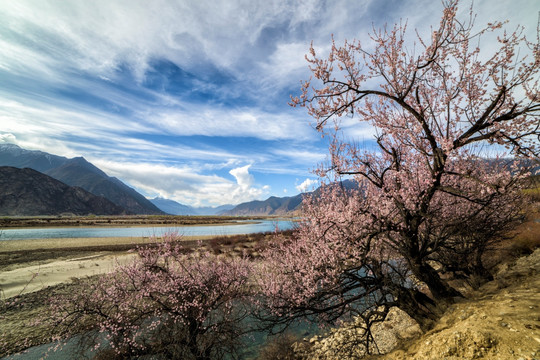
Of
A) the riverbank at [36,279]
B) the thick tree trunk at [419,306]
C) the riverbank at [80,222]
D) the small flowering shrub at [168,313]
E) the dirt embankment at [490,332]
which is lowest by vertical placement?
the riverbank at [80,222]

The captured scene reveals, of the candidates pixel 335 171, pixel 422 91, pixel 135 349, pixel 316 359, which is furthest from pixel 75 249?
pixel 422 91


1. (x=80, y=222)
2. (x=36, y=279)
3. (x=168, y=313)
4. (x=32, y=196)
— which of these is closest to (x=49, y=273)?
(x=36, y=279)

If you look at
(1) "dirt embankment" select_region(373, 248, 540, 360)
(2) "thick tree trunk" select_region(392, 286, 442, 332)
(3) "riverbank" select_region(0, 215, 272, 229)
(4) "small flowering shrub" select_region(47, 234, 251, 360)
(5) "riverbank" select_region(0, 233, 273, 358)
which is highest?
(1) "dirt embankment" select_region(373, 248, 540, 360)

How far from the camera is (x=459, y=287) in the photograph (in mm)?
13094

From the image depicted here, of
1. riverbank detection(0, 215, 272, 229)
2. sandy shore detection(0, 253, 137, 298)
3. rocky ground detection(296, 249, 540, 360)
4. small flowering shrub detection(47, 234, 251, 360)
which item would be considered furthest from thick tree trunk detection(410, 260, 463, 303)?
riverbank detection(0, 215, 272, 229)

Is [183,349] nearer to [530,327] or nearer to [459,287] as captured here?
[530,327]

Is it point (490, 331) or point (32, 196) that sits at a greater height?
point (32, 196)

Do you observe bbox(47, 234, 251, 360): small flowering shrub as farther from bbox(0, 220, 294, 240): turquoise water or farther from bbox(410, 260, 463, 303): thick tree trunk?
bbox(0, 220, 294, 240): turquoise water

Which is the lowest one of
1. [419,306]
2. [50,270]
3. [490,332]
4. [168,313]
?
[50,270]

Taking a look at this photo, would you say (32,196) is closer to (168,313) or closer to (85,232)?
(85,232)

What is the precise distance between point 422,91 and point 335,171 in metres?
3.63

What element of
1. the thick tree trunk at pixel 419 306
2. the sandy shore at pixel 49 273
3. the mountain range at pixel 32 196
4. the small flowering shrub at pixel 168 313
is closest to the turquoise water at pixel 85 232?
the sandy shore at pixel 49 273

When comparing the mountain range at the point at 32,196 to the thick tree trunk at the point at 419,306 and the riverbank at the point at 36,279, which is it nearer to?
the riverbank at the point at 36,279

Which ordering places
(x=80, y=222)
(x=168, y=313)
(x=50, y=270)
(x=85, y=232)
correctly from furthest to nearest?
(x=80, y=222) < (x=85, y=232) < (x=50, y=270) < (x=168, y=313)
